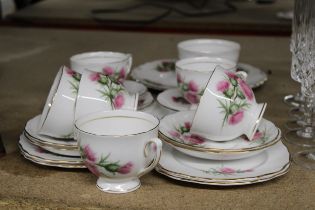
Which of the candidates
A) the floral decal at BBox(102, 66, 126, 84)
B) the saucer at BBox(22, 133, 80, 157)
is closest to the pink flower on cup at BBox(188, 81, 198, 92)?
the floral decal at BBox(102, 66, 126, 84)

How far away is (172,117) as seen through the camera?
0.81 metres

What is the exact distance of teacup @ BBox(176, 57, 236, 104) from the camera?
0.86 metres

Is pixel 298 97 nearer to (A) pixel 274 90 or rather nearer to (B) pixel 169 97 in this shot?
(A) pixel 274 90

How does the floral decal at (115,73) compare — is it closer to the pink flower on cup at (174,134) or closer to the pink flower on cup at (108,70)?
the pink flower on cup at (108,70)

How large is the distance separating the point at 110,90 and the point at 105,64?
6.2 inches

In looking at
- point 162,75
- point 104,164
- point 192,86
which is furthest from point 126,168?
point 162,75

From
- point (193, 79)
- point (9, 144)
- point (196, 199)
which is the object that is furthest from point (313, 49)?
point (9, 144)

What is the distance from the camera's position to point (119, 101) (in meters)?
0.75

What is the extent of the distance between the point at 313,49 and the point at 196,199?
0.27 m

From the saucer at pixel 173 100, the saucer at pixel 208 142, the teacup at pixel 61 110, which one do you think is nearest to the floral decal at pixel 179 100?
the saucer at pixel 173 100

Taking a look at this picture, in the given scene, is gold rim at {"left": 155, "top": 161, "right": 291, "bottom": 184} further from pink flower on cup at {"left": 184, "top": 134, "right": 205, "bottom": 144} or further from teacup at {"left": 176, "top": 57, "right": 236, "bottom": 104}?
teacup at {"left": 176, "top": 57, "right": 236, "bottom": 104}

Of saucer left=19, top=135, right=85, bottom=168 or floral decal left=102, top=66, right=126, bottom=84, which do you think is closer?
saucer left=19, top=135, right=85, bottom=168

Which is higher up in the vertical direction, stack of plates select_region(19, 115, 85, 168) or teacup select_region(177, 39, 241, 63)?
teacup select_region(177, 39, 241, 63)

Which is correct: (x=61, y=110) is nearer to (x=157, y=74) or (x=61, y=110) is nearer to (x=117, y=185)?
(x=117, y=185)
